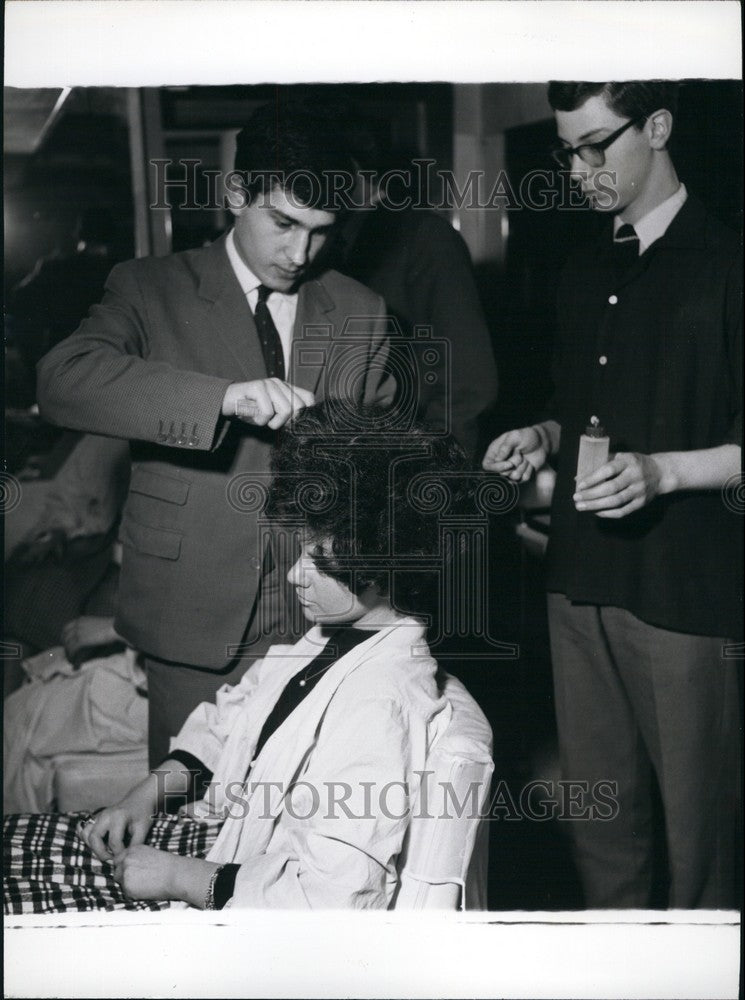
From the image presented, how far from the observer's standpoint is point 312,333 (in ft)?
6.81

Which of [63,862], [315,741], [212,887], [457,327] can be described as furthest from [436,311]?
[63,862]

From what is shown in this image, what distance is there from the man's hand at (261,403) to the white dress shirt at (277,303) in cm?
7

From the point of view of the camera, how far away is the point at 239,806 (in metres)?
1.98

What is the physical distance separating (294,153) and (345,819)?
1330mm

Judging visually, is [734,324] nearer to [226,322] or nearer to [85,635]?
[226,322]

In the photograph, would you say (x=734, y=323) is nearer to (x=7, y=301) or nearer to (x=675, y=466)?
(x=675, y=466)

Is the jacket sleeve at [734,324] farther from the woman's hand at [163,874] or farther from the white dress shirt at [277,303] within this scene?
the woman's hand at [163,874]

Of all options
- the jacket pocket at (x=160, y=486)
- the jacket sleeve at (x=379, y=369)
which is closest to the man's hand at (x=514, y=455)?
the jacket sleeve at (x=379, y=369)

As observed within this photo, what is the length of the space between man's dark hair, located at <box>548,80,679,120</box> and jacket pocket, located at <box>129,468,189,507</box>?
111cm

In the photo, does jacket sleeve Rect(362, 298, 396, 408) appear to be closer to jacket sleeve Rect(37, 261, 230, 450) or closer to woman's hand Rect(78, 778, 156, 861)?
jacket sleeve Rect(37, 261, 230, 450)

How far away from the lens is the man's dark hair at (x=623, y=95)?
2.02 m

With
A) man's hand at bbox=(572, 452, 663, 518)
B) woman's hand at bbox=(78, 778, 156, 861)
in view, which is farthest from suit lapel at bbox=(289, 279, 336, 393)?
woman's hand at bbox=(78, 778, 156, 861)

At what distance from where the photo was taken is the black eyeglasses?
2.03 m

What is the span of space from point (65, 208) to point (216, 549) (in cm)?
81
